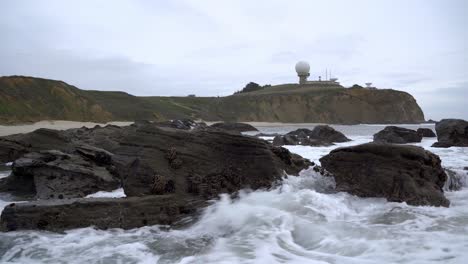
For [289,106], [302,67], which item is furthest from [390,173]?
[302,67]

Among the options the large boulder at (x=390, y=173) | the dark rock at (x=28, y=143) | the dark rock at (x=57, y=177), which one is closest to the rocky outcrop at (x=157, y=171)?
the dark rock at (x=57, y=177)

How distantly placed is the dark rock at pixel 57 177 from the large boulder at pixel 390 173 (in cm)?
573

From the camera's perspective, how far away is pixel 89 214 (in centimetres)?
744

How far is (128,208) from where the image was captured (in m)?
7.59

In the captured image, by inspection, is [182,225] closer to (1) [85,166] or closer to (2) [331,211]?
(2) [331,211]

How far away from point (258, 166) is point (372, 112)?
90.4 metres

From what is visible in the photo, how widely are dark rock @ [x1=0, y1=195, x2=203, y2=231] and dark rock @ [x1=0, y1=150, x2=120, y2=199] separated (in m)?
2.79

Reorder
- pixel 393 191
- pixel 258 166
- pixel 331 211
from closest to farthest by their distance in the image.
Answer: pixel 331 211 → pixel 393 191 → pixel 258 166

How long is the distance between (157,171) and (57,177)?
3.65m

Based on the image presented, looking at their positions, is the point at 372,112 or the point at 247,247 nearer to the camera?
the point at 247,247

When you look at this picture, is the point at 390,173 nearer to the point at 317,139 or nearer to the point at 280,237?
the point at 280,237

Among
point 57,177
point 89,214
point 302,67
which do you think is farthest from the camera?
point 302,67

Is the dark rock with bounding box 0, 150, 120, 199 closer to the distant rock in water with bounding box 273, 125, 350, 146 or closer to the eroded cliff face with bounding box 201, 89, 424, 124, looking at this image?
the distant rock in water with bounding box 273, 125, 350, 146

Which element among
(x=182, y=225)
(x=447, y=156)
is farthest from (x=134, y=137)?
(x=447, y=156)
